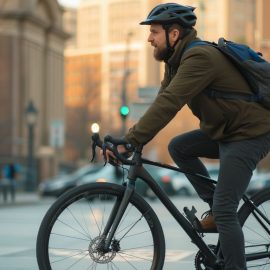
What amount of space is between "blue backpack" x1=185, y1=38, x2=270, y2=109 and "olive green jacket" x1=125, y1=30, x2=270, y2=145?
3cm

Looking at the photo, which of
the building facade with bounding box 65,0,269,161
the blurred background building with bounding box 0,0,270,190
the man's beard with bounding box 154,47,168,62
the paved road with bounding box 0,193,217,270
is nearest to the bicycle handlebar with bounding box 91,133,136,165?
the man's beard with bounding box 154,47,168,62

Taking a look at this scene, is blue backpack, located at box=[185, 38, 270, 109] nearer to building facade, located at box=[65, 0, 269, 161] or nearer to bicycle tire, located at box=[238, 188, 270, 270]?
bicycle tire, located at box=[238, 188, 270, 270]

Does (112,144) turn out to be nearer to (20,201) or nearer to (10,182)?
(20,201)

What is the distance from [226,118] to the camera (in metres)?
5.72

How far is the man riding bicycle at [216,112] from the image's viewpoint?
5.59 m

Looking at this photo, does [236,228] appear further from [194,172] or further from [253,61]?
[253,61]

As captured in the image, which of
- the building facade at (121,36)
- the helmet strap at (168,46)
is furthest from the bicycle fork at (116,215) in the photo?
the building facade at (121,36)

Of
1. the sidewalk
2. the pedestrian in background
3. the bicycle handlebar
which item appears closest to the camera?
the bicycle handlebar

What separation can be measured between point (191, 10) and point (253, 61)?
1.65 feet

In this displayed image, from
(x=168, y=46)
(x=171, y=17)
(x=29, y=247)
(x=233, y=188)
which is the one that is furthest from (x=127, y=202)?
(x=29, y=247)

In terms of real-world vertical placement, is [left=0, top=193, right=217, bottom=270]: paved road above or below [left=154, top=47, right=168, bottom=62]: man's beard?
below

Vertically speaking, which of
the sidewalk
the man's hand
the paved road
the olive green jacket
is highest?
the olive green jacket

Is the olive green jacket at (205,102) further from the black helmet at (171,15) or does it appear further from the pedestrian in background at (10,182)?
the pedestrian in background at (10,182)

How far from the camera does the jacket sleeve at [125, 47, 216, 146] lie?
5578 millimetres
